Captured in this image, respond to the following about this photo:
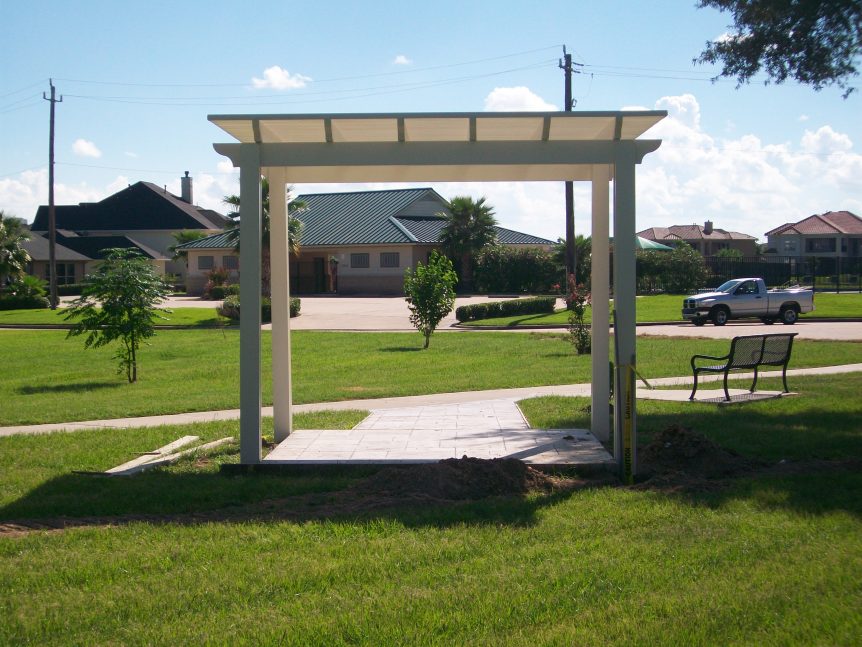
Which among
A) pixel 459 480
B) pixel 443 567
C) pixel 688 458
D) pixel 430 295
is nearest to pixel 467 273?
pixel 430 295

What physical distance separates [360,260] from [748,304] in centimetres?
2829

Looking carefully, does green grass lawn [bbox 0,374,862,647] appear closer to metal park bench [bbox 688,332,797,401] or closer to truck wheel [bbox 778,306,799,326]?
metal park bench [bbox 688,332,797,401]

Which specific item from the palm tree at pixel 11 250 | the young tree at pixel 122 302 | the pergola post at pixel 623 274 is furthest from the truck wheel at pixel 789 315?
the palm tree at pixel 11 250

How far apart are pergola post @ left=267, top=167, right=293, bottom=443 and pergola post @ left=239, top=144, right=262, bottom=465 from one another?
1.18 meters

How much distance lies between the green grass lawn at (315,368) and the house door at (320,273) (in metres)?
29.2

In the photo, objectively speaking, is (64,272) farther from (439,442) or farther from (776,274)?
(439,442)

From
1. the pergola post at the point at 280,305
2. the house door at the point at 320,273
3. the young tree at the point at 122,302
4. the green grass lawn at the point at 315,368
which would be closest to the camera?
the pergola post at the point at 280,305

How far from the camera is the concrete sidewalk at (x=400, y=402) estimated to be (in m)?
11.9

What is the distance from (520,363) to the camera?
1948 centimetres

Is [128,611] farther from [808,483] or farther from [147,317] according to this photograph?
[147,317]

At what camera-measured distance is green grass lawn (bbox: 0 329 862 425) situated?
14430 mm

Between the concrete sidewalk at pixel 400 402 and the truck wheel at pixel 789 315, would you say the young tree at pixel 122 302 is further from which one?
the truck wheel at pixel 789 315

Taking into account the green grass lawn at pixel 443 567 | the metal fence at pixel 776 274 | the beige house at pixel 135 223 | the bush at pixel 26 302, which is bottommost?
the green grass lawn at pixel 443 567

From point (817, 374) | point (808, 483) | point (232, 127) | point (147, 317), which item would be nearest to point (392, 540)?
point (808, 483)
